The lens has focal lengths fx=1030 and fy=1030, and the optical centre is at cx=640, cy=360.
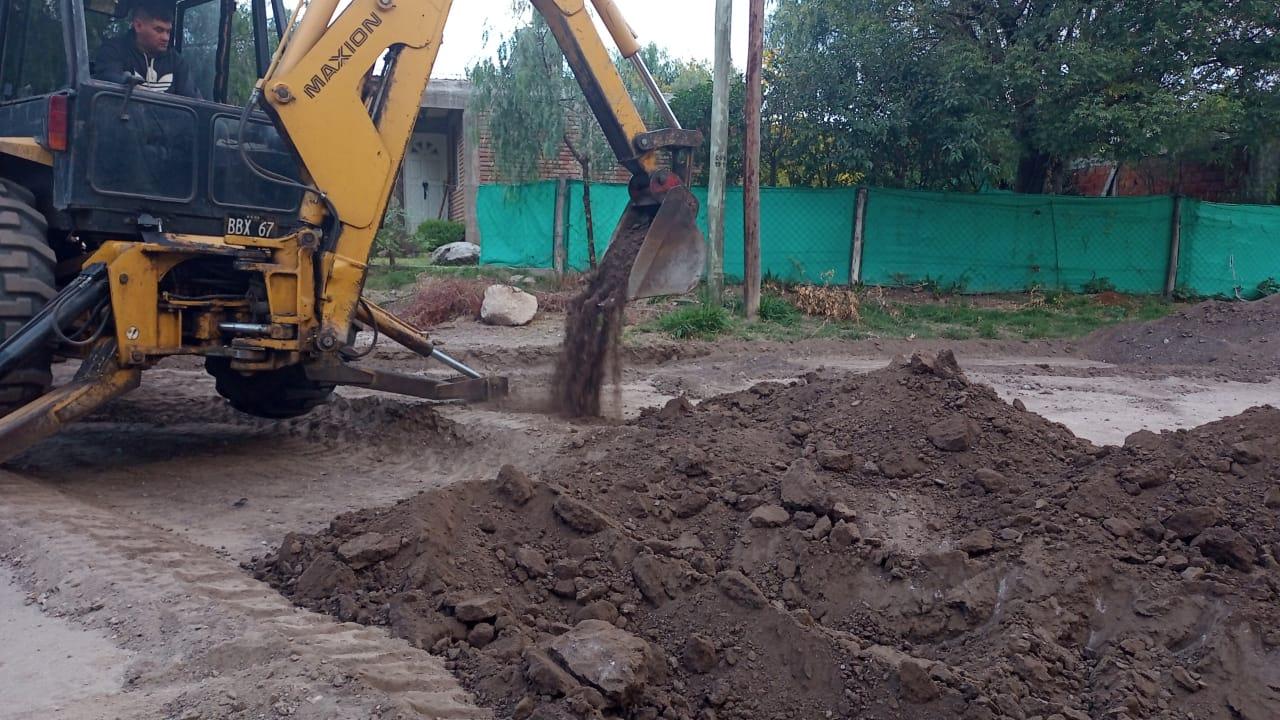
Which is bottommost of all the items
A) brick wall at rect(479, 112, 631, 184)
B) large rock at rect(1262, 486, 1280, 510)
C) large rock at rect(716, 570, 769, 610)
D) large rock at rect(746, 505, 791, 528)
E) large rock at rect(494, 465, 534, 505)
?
large rock at rect(716, 570, 769, 610)

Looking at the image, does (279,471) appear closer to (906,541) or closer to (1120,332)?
(906,541)

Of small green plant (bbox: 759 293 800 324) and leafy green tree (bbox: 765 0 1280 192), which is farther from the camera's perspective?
small green plant (bbox: 759 293 800 324)

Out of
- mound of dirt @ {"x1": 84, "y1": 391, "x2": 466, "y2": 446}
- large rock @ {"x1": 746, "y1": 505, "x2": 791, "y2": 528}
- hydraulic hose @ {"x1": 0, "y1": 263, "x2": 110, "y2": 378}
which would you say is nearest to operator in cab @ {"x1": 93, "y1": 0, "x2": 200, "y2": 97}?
hydraulic hose @ {"x1": 0, "y1": 263, "x2": 110, "y2": 378}

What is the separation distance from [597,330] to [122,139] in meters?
3.17

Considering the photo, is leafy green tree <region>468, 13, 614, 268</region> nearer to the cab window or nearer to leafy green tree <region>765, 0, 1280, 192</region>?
leafy green tree <region>765, 0, 1280, 192</region>

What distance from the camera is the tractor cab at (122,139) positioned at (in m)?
5.64

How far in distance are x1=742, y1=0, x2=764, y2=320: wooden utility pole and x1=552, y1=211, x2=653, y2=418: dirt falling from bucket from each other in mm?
5903

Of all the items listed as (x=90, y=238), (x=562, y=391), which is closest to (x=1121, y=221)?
(x=562, y=391)

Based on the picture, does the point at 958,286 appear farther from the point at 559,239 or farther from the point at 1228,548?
the point at 1228,548

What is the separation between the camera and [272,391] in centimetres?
709

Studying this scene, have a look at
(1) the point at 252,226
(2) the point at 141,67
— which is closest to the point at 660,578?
(1) the point at 252,226

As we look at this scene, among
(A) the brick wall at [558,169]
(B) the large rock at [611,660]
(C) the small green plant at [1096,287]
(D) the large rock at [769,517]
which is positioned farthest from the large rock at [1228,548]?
(A) the brick wall at [558,169]

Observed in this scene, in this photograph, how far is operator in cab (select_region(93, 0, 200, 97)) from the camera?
609 cm

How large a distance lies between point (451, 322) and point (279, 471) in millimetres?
6357
